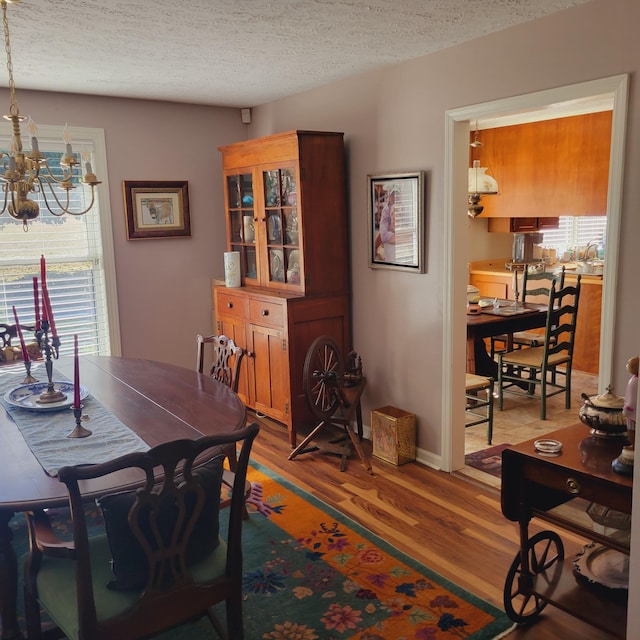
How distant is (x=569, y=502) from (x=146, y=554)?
5.23 ft

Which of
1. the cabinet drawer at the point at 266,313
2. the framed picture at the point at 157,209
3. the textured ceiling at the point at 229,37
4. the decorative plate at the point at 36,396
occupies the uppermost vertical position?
the textured ceiling at the point at 229,37

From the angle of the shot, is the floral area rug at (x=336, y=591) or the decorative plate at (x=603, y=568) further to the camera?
the floral area rug at (x=336, y=591)

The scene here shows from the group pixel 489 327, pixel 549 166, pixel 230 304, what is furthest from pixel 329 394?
pixel 549 166

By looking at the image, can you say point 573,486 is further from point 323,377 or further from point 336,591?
point 323,377

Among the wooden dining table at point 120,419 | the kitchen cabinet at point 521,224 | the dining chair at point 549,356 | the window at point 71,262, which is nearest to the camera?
the wooden dining table at point 120,419

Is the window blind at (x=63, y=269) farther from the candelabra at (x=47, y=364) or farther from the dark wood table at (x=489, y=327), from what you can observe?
the dark wood table at (x=489, y=327)

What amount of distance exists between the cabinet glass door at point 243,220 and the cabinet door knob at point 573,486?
2989mm

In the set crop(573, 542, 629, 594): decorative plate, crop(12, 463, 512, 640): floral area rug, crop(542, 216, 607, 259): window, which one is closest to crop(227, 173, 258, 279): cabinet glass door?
crop(12, 463, 512, 640): floral area rug

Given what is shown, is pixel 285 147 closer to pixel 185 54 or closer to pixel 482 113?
pixel 185 54

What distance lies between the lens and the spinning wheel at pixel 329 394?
145 inches

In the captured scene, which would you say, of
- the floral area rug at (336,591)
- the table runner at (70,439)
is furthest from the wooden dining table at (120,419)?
the floral area rug at (336,591)

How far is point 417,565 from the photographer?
2709 millimetres

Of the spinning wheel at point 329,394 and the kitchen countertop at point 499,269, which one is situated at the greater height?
the kitchen countertop at point 499,269

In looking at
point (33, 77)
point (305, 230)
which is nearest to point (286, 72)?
point (305, 230)
